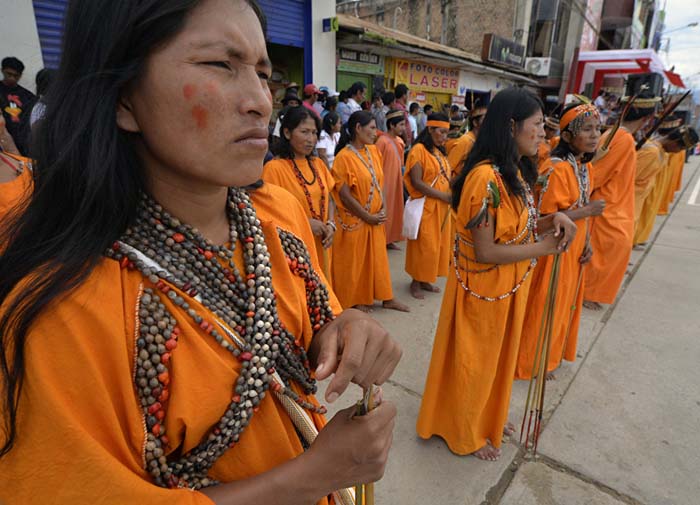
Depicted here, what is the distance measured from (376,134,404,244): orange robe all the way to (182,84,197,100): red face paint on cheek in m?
4.52

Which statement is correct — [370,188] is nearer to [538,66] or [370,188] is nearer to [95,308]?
[95,308]

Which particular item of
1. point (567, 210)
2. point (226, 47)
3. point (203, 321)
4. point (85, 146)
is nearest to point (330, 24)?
point (567, 210)

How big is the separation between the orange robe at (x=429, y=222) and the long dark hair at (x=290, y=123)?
151 centimetres

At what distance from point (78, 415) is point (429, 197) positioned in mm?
4227

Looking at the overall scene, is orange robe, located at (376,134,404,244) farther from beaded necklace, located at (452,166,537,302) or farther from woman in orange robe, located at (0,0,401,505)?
woman in orange robe, located at (0,0,401,505)

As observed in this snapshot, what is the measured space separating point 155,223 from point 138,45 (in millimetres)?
305

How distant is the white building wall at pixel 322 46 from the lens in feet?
24.9

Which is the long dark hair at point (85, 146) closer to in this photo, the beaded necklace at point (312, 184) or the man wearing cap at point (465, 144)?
the beaded necklace at point (312, 184)

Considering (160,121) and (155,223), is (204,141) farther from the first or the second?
(155,223)

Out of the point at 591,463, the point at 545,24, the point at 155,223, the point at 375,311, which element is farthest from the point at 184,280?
the point at 545,24

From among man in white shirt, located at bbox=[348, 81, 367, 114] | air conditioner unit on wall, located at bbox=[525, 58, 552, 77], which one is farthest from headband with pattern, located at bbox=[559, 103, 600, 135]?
air conditioner unit on wall, located at bbox=[525, 58, 552, 77]

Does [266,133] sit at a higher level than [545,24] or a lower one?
lower

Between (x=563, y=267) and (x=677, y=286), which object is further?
(x=677, y=286)

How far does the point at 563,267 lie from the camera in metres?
2.83
